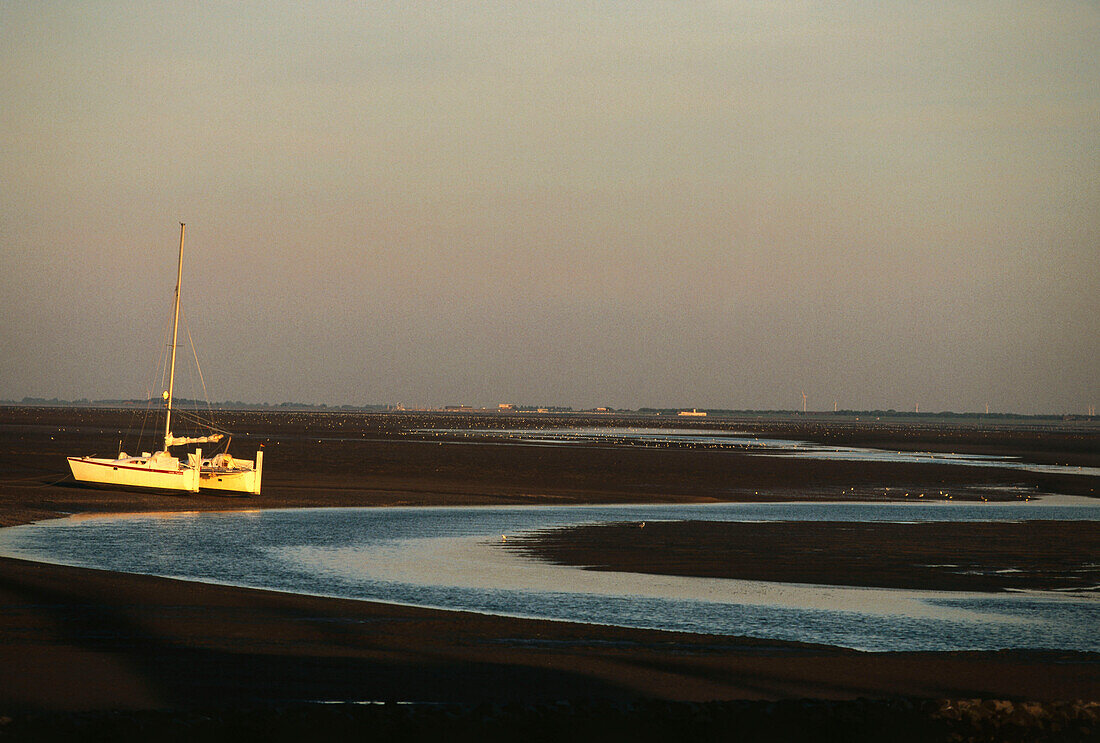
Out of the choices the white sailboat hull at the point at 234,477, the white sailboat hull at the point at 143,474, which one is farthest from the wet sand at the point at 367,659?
the white sailboat hull at the point at 234,477

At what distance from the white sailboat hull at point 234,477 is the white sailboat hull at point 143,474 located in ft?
2.38

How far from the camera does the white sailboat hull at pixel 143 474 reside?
5069 centimetres

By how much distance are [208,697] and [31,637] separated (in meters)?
5.11

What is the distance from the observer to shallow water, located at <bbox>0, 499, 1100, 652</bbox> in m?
22.2

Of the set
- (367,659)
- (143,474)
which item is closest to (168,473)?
(143,474)

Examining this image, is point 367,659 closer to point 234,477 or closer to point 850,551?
point 850,551

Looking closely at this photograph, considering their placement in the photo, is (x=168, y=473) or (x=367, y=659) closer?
(x=367, y=659)

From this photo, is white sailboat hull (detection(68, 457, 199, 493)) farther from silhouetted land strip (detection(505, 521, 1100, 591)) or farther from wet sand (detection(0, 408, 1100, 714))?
wet sand (detection(0, 408, 1100, 714))

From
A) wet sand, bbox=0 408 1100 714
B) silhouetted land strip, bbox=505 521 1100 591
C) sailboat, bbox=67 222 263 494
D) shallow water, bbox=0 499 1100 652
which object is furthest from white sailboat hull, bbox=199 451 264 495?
wet sand, bbox=0 408 1100 714

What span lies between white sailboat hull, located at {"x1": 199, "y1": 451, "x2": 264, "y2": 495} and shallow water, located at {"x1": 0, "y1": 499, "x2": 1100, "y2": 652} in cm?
716

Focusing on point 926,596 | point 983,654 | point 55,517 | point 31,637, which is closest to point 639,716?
point 983,654

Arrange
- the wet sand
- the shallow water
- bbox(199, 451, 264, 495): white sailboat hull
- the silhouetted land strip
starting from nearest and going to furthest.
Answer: the wet sand < the shallow water < the silhouetted land strip < bbox(199, 451, 264, 495): white sailboat hull

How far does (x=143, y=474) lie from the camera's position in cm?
5078

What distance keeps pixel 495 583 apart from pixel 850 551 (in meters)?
12.2
